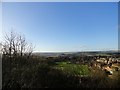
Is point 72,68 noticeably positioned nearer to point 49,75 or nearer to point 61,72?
point 61,72

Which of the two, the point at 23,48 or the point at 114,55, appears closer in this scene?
the point at 114,55

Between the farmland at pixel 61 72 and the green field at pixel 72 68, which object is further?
the green field at pixel 72 68

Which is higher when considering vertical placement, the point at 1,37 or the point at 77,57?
the point at 1,37

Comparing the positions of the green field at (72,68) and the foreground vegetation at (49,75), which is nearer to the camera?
the foreground vegetation at (49,75)

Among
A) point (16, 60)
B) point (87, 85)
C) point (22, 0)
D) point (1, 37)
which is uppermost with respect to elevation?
point (22, 0)

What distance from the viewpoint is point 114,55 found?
3.41m

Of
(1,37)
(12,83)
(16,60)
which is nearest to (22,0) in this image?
(1,37)

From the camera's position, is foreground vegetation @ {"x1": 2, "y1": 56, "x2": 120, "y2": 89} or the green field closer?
foreground vegetation @ {"x1": 2, "y1": 56, "x2": 120, "y2": 89}

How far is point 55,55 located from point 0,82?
0.80 metres

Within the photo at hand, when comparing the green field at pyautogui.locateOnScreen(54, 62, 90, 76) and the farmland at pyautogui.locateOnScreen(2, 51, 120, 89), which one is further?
the green field at pyautogui.locateOnScreen(54, 62, 90, 76)

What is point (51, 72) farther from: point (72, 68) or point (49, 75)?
point (72, 68)

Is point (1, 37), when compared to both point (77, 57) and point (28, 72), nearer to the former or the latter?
point (28, 72)

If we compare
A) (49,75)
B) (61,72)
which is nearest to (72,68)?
(61,72)

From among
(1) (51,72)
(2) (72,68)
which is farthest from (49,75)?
(2) (72,68)
